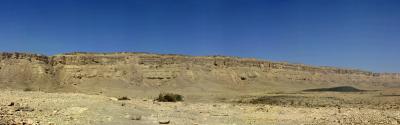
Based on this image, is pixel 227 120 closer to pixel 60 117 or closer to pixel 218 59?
pixel 60 117

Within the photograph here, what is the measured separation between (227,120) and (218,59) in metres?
88.3

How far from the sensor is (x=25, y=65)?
293 feet

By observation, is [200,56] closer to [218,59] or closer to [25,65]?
[218,59]

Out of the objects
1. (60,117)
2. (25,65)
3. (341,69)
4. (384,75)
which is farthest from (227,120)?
(384,75)

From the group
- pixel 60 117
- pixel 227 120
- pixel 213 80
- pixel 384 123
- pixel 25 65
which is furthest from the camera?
pixel 213 80

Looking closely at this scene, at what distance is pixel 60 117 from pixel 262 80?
9110 centimetres

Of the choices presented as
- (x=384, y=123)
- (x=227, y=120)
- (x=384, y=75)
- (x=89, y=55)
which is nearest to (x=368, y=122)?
(x=384, y=123)

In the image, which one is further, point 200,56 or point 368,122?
point 200,56

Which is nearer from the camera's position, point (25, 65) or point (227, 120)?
point (227, 120)

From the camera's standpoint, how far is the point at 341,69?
132 m

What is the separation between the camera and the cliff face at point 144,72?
8762 centimetres

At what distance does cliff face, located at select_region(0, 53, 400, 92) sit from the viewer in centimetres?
8762

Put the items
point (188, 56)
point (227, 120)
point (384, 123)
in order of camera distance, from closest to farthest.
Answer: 1. point (384, 123)
2. point (227, 120)
3. point (188, 56)

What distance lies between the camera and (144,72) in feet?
319
